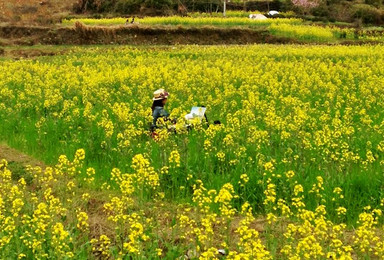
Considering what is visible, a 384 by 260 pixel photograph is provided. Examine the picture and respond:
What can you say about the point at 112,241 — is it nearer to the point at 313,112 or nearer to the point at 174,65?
the point at 313,112

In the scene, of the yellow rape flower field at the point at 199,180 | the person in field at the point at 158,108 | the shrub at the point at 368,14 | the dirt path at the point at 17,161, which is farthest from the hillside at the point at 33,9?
the person in field at the point at 158,108

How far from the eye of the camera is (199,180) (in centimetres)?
572

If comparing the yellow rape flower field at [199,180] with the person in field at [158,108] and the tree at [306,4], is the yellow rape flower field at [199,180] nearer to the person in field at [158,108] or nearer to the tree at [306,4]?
the person in field at [158,108]

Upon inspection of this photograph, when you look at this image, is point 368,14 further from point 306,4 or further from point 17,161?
point 17,161

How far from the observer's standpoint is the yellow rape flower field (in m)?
5.13

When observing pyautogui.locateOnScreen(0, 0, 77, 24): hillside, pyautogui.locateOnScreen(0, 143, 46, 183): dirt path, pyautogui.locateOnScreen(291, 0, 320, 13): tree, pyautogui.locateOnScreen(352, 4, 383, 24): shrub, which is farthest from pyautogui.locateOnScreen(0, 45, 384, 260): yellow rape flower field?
pyautogui.locateOnScreen(291, 0, 320, 13): tree

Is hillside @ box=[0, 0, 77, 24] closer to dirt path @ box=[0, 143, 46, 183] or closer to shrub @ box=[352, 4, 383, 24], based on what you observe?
shrub @ box=[352, 4, 383, 24]

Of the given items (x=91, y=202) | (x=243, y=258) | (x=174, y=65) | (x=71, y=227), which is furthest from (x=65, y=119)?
(x=174, y=65)

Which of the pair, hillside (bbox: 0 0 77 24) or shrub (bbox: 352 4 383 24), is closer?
shrub (bbox: 352 4 383 24)

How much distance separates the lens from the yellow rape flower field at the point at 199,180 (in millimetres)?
5133

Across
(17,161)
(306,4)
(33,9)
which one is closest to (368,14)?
(306,4)

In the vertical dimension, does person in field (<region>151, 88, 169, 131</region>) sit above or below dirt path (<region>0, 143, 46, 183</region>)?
above

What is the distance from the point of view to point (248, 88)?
45.8 ft

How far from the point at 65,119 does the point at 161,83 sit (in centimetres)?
535
